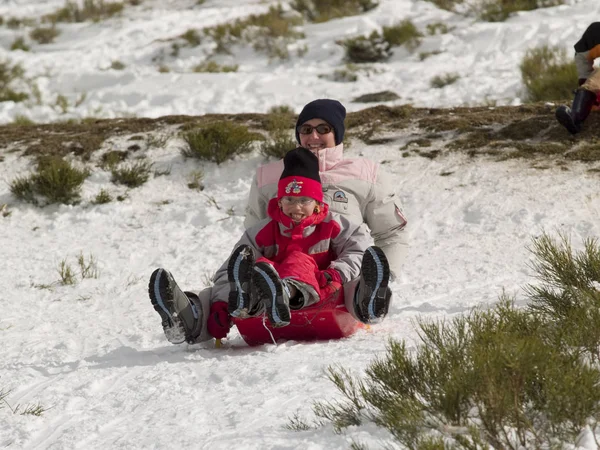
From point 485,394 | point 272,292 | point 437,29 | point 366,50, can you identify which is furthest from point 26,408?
point 437,29

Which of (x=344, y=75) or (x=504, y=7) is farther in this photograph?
(x=504, y=7)

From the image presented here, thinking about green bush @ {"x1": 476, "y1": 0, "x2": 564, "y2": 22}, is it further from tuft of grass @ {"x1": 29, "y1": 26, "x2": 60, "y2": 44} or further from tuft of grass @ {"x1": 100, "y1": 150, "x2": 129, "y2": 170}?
tuft of grass @ {"x1": 29, "y1": 26, "x2": 60, "y2": 44}

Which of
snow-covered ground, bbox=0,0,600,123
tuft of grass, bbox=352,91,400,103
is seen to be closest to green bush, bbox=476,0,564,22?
snow-covered ground, bbox=0,0,600,123

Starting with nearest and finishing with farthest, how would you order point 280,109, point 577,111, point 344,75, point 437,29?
1. point 577,111
2. point 280,109
3. point 344,75
4. point 437,29

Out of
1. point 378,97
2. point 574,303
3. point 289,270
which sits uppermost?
point 289,270

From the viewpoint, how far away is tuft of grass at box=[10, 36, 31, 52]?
1538cm

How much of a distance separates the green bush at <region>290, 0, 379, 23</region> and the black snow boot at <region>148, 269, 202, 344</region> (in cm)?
1231

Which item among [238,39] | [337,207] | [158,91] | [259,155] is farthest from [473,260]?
[238,39]

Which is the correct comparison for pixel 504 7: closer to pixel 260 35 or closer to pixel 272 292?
pixel 260 35

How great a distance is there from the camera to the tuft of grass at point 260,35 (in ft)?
44.4

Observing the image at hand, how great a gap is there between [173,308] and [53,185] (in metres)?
3.59

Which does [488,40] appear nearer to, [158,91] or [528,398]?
[158,91]

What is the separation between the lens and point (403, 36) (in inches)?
504

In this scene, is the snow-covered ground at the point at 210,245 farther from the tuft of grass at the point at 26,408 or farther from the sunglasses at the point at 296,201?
the sunglasses at the point at 296,201
